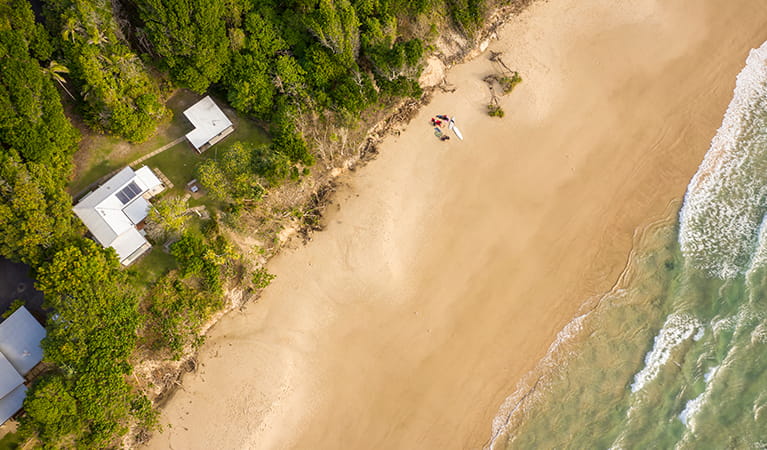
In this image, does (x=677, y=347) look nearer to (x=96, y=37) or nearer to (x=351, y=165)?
(x=351, y=165)

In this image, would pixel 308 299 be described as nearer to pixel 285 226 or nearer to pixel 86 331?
pixel 285 226

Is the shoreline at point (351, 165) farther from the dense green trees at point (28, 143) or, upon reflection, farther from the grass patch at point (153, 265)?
the dense green trees at point (28, 143)

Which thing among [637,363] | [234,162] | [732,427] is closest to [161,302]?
[234,162]

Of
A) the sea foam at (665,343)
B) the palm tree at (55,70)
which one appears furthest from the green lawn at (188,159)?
the sea foam at (665,343)

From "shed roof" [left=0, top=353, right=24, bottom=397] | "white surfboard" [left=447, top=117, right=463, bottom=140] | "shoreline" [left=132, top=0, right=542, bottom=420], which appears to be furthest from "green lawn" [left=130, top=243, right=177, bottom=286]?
"white surfboard" [left=447, top=117, right=463, bottom=140]

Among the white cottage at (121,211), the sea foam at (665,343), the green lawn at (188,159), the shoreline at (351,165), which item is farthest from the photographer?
the green lawn at (188,159)

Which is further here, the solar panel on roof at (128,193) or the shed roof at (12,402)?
the solar panel on roof at (128,193)
